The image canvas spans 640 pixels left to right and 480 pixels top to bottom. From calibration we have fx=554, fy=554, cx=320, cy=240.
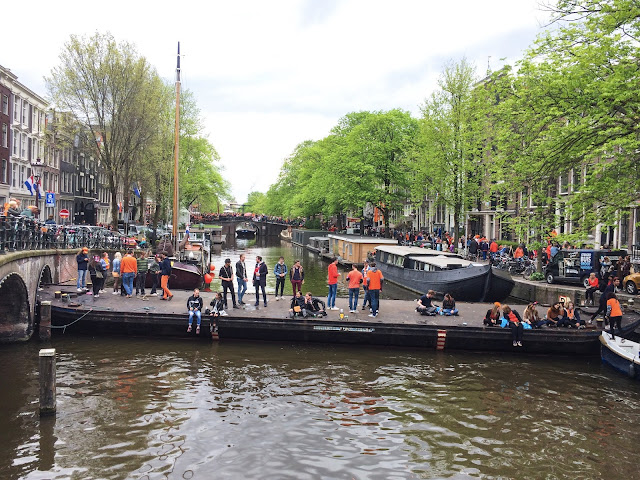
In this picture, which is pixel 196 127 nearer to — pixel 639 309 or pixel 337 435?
pixel 639 309

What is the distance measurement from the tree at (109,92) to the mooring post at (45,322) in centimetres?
1923

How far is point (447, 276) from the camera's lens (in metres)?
27.8

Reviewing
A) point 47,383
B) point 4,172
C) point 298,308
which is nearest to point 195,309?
point 298,308

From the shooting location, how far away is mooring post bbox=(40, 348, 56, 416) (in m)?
11.6

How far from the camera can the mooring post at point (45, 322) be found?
18250 millimetres

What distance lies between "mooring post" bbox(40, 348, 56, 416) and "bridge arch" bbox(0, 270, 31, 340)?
7570 mm

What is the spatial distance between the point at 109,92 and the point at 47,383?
2822 cm

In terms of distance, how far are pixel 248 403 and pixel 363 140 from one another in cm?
4597

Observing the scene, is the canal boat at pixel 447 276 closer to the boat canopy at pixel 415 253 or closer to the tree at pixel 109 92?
the boat canopy at pixel 415 253

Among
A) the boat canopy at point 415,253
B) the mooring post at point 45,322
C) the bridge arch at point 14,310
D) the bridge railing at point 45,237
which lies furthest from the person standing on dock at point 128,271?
the boat canopy at point 415,253

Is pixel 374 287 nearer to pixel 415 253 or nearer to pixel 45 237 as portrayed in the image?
pixel 45 237

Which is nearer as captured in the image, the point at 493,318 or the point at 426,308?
the point at 493,318

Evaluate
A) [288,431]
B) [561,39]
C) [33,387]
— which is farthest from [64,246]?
[561,39]

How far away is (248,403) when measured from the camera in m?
13.1
